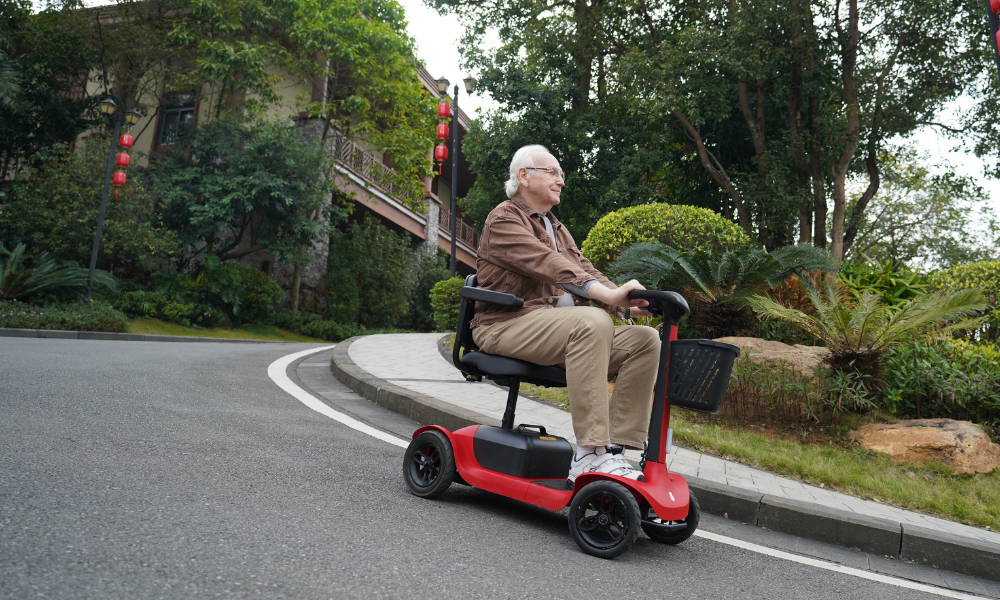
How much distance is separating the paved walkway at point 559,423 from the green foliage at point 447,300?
456cm

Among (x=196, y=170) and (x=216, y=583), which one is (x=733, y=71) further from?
(x=196, y=170)

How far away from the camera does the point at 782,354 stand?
18.9ft

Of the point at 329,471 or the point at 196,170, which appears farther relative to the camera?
the point at 196,170

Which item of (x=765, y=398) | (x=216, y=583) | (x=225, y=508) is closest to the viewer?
(x=216, y=583)

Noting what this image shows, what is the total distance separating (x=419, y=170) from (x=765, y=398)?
1557 centimetres

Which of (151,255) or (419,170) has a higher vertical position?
(419,170)

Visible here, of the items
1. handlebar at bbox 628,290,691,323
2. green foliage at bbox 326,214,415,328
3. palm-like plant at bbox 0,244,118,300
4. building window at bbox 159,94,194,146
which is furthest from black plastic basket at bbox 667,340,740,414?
building window at bbox 159,94,194,146

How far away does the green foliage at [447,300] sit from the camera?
14.1 meters

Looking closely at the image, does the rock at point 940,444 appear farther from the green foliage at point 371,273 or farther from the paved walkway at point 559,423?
the green foliage at point 371,273

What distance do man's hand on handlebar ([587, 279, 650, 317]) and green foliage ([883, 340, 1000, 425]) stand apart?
382 cm

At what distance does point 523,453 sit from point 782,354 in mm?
3932

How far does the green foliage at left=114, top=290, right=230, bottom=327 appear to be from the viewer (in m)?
15.1

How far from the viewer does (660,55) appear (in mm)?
11266

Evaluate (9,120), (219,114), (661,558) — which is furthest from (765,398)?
(9,120)
